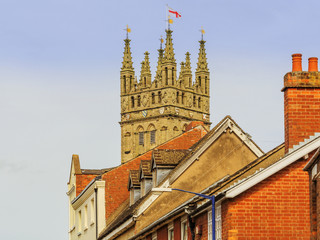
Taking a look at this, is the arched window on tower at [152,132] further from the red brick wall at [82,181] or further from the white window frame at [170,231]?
the white window frame at [170,231]

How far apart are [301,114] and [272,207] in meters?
2.54

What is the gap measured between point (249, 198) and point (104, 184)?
81.9 feet

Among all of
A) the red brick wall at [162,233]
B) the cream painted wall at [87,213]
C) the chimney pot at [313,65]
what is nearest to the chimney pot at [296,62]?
the chimney pot at [313,65]

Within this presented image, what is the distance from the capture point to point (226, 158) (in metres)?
43.0

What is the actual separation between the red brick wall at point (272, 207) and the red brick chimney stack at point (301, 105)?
2.89 ft

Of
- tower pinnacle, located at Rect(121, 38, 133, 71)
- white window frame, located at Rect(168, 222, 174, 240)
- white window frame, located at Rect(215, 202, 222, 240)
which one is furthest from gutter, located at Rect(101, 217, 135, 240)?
tower pinnacle, located at Rect(121, 38, 133, 71)

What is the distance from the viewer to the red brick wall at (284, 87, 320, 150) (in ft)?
102

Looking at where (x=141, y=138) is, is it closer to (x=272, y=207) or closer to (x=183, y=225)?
(x=183, y=225)

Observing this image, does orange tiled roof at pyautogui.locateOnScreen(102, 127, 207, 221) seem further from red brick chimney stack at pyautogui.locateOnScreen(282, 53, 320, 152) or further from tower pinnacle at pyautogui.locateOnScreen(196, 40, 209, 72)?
tower pinnacle at pyautogui.locateOnScreen(196, 40, 209, 72)

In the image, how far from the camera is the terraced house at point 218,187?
3066cm

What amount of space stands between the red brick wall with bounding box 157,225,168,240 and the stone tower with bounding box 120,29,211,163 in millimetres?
144221

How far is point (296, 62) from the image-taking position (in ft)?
104

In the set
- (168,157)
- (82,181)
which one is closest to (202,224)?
(168,157)

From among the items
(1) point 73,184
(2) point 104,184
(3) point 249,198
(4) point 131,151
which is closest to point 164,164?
(2) point 104,184
